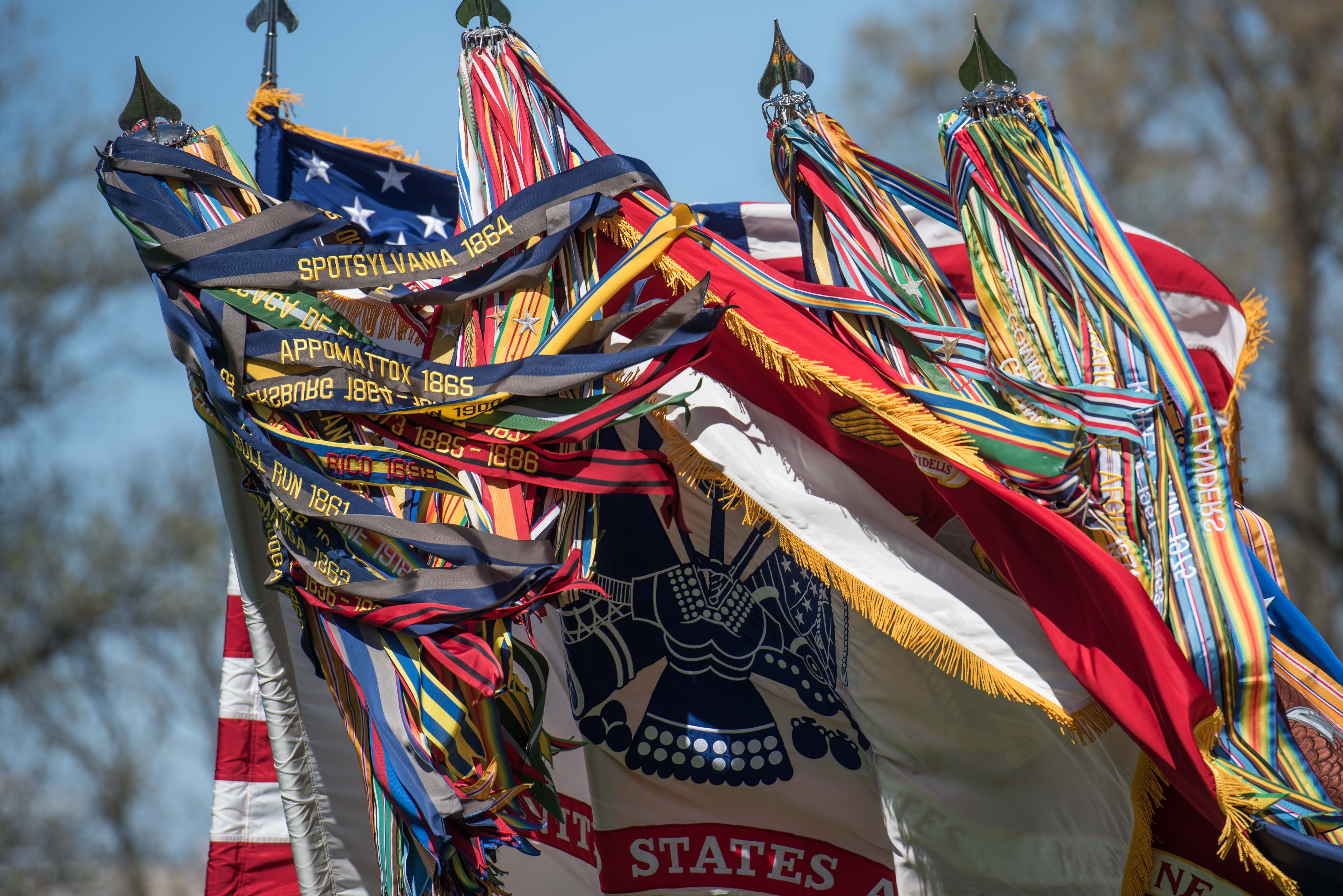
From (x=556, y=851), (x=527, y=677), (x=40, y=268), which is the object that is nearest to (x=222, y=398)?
(x=527, y=677)

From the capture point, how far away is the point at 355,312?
2.71 metres

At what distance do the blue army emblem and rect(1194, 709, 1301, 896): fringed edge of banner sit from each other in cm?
105

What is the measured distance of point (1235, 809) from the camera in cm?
194

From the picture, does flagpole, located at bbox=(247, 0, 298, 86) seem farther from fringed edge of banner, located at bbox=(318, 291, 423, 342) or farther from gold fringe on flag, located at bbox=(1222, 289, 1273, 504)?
gold fringe on flag, located at bbox=(1222, 289, 1273, 504)

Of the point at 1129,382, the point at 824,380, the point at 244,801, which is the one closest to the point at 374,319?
the point at 824,380

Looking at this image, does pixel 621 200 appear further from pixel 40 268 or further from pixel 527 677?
pixel 40 268

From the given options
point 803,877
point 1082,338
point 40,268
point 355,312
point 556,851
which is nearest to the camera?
point 1082,338

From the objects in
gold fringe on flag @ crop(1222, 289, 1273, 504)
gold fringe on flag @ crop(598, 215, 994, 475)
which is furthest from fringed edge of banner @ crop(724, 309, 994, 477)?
gold fringe on flag @ crop(1222, 289, 1273, 504)

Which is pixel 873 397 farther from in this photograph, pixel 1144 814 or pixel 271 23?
pixel 271 23

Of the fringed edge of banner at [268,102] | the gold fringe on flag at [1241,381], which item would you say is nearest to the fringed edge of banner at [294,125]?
the fringed edge of banner at [268,102]

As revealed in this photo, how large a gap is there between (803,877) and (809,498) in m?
1.15

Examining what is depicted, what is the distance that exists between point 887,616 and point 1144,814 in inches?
25.0

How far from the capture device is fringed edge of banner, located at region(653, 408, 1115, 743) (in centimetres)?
215

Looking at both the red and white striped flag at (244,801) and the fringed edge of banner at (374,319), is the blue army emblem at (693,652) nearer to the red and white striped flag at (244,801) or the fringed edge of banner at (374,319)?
the fringed edge of banner at (374,319)
